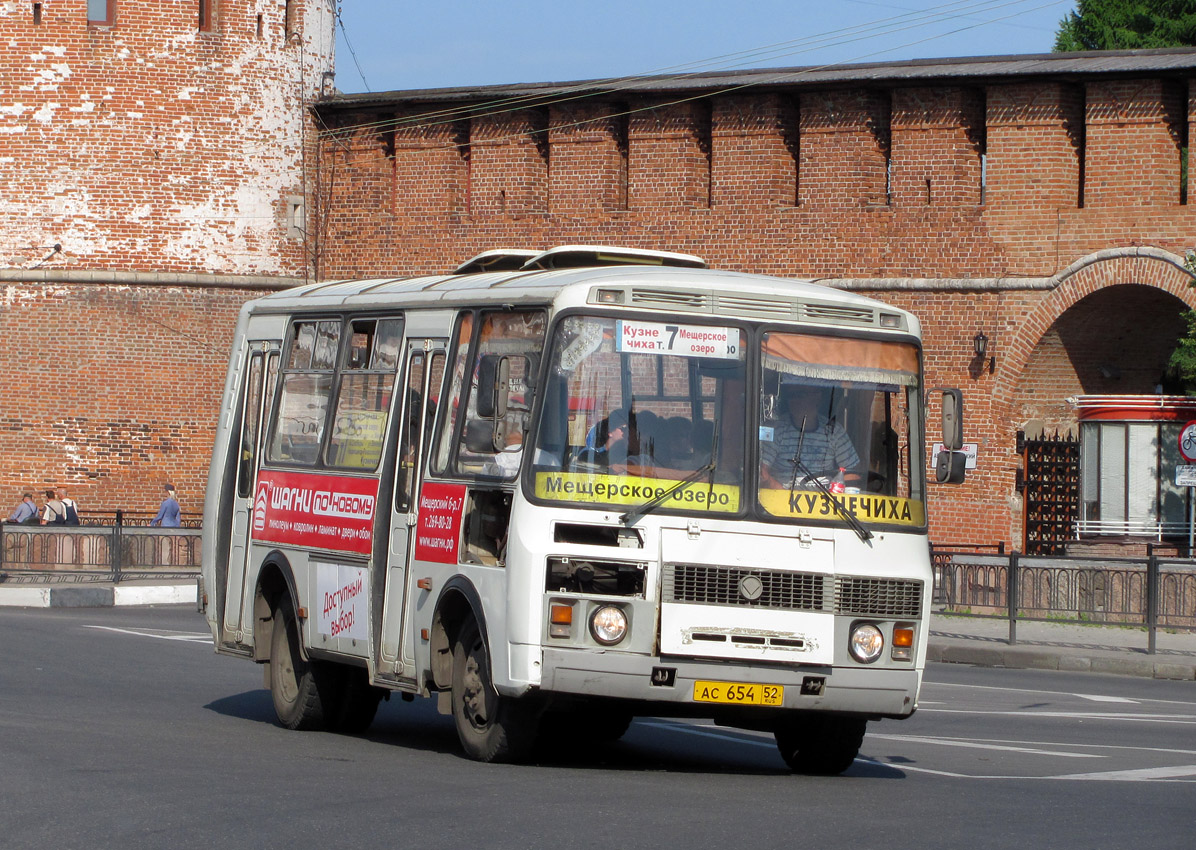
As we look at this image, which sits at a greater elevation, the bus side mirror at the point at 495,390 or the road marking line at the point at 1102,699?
the bus side mirror at the point at 495,390

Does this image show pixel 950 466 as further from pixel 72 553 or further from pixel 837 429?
pixel 72 553

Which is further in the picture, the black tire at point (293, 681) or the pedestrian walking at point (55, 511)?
the pedestrian walking at point (55, 511)

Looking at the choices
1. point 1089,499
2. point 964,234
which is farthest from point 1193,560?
point 964,234

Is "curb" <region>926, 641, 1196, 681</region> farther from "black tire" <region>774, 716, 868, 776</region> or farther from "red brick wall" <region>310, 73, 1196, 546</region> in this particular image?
"black tire" <region>774, 716, 868, 776</region>

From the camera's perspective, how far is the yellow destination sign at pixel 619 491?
916cm

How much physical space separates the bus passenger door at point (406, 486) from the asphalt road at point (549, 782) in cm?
56

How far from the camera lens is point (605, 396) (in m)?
9.33

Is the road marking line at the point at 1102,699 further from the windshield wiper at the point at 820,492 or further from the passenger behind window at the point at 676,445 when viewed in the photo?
the passenger behind window at the point at 676,445

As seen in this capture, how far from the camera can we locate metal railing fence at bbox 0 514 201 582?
26.1 m

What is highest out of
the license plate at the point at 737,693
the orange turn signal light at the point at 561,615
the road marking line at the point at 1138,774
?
the orange turn signal light at the point at 561,615

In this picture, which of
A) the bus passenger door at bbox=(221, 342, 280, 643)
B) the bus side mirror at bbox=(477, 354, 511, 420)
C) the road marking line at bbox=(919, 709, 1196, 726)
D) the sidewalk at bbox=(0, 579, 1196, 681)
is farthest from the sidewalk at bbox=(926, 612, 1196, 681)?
the bus side mirror at bbox=(477, 354, 511, 420)

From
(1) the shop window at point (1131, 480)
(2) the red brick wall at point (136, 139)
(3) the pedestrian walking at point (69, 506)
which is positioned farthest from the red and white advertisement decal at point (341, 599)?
(2) the red brick wall at point (136, 139)

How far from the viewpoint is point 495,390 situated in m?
9.19

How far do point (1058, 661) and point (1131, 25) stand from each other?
88.3 feet
